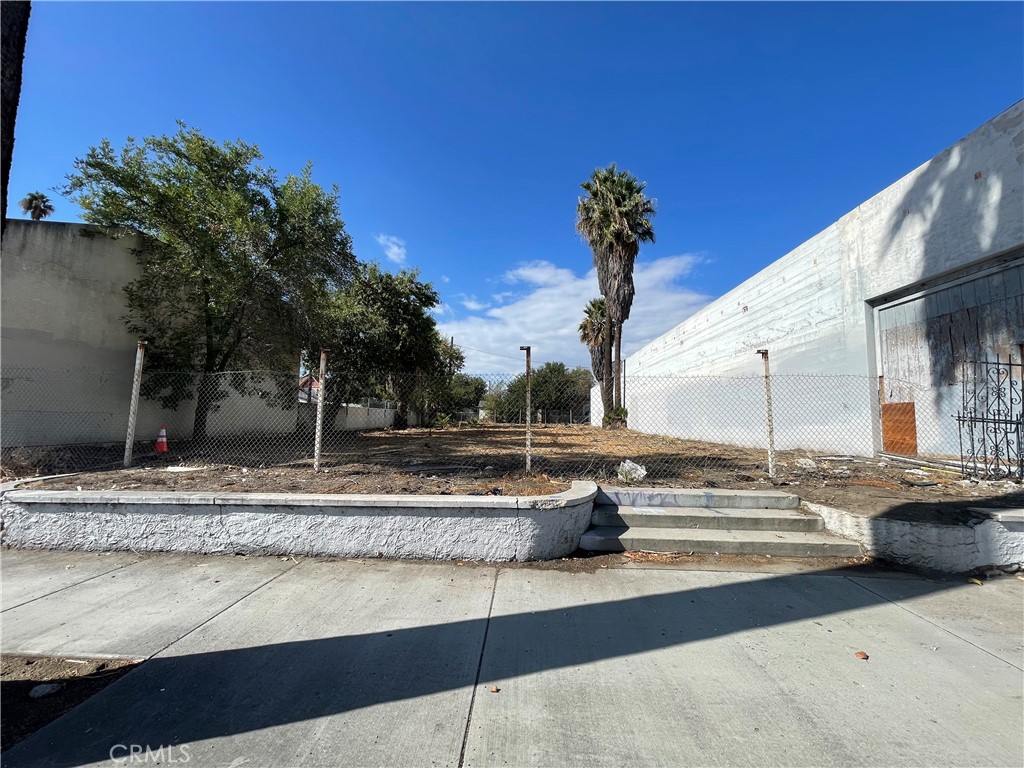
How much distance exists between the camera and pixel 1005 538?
179 inches

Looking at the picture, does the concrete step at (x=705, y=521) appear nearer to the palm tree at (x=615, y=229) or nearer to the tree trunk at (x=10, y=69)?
the tree trunk at (x=10, y=69)

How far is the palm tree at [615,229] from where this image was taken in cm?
2127

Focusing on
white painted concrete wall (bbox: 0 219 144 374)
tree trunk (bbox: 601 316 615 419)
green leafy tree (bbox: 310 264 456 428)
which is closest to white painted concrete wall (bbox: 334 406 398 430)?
green leafy tree (bbox: 310 264 456 428)

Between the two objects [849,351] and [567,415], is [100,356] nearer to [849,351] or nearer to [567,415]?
[567,415]

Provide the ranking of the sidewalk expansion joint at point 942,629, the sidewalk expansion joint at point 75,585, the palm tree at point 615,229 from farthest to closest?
the palm tree at point 615,229 → the sidewalk expansion joint at point 75,585 → the sidewalk expansion joint at point 942,629

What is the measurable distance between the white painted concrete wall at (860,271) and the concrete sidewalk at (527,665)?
16.2ft

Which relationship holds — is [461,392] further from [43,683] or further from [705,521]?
[43,683]

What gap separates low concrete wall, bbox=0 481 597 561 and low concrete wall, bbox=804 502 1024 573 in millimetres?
3080

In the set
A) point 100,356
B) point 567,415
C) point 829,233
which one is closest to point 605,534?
point 829,233

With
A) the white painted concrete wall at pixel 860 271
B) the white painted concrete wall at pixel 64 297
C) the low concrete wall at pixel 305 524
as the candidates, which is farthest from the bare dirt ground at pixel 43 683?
the white painted concrete wall at pixel 64 297

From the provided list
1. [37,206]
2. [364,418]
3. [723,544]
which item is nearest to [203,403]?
[723,544]

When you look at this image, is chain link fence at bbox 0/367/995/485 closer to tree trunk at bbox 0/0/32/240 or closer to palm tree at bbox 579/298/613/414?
tree trunk at bbox 0/0/32/240

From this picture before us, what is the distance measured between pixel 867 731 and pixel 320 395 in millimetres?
5970

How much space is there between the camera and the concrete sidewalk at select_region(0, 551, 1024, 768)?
7.37 ft
